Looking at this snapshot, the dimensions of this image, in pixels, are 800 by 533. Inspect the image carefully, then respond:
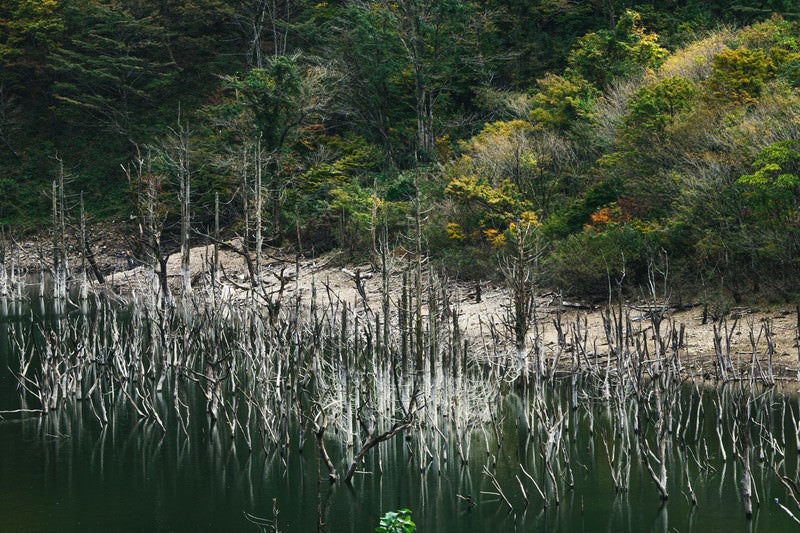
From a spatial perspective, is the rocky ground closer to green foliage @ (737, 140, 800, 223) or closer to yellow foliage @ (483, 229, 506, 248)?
yellow foliage @ (483, 229, 506, 248)

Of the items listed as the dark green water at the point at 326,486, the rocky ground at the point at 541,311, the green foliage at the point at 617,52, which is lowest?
the dark green water at the point at 326,486

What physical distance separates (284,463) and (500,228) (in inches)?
849

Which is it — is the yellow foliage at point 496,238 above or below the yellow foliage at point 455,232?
below

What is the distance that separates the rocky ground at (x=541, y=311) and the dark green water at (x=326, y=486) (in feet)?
9.11

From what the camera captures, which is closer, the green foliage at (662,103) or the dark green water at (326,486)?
the dark green water at (326,486)

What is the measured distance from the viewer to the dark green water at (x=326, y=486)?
50.7 feet

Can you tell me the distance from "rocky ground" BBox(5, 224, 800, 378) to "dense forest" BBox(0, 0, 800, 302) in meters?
0.98

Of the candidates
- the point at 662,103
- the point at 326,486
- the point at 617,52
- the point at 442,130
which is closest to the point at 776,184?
the point at 662,103

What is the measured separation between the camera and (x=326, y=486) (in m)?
17.5

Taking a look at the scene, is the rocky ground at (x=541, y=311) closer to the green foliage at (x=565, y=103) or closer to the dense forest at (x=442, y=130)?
the dense forest at (x=442, y=130)

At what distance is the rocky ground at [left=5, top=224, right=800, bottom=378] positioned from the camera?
81.9ft

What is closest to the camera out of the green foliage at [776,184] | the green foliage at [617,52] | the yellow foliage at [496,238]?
the green foliage at [776,184]

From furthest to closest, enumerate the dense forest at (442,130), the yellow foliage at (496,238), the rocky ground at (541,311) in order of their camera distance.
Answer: the yellow foliage at (496,238)
the dense forest at (442,130)
the rocky ground at (541,311)

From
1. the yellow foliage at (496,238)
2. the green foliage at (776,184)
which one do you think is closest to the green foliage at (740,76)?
the green foliage at (776,184)
